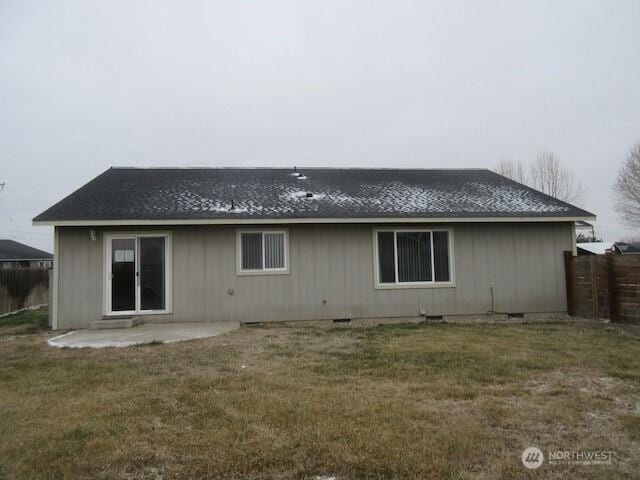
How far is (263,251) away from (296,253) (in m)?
0.79

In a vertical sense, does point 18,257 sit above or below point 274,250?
above

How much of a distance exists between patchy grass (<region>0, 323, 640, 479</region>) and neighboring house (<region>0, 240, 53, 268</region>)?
23.5 meters

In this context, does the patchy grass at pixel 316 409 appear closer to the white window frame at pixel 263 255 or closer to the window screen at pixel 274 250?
the white window frame at pixel 263 255

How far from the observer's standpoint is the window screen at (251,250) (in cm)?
1055

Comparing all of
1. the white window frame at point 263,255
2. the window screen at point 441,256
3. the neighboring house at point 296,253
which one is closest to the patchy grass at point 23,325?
the neighboring house at point 296,253

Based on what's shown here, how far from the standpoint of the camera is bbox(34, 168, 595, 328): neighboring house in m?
10.1

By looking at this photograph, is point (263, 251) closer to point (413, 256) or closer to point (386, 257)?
point (386, 257)

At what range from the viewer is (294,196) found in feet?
38.1

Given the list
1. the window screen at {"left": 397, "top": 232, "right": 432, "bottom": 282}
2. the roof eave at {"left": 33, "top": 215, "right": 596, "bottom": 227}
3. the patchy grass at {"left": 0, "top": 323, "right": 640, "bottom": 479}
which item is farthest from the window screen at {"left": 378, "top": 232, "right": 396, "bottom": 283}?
the patchy grass at {"left": 0, "top": 323, "right": 640, "bottom": 479}

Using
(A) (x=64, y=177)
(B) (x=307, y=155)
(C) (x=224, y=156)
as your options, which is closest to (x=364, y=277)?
(C) (x=224, y=156)

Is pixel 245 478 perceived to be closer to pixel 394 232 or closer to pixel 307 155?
pixel 394 232

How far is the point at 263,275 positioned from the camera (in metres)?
10.5

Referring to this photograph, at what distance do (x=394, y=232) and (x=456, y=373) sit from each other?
5.59 m

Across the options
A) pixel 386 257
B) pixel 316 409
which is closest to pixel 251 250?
pixel 386 257
